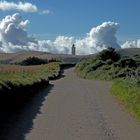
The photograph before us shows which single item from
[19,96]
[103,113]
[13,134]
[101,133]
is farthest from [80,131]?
[19,96]

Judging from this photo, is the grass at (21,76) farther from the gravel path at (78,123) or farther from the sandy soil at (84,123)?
the sandy soil at (84,123)

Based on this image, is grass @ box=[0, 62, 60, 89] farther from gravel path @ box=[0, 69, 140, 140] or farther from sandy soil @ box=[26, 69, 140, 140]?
sandy soil @ box=[26, 69, 140, 140]

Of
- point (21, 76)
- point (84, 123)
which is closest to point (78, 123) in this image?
point (84, 123)

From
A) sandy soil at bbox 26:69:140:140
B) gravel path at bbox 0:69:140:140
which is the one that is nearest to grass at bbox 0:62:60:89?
gravel path at bbox 0:69:140:140

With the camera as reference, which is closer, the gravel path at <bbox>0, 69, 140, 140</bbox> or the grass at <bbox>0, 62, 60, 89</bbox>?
the gravel path at <bbox>0, 69, 140, 140</bbox>

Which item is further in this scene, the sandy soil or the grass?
the grass

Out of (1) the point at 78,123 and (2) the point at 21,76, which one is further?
(2) the point at 21,76

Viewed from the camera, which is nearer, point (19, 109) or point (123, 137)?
point (123, 137)

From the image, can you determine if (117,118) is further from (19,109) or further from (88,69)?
(88,69)

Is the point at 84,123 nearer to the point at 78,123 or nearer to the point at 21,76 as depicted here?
the point at 78,123

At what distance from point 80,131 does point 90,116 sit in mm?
3938

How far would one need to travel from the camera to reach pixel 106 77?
59156mm

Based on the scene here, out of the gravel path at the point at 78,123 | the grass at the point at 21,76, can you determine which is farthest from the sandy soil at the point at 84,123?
the grass at the point at 21,76

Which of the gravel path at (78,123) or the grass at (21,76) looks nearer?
the gravel path at (78,123)
